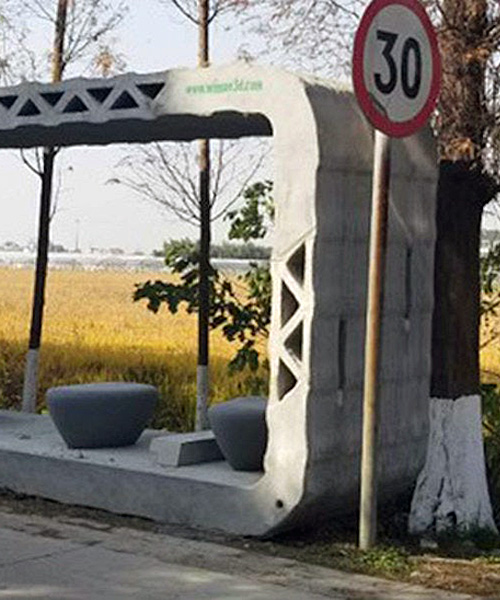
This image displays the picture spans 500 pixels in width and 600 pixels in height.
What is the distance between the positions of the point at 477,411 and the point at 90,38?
5838 mm

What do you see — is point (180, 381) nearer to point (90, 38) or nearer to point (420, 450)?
point (90, 38)

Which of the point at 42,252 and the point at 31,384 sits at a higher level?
the point at 42,252

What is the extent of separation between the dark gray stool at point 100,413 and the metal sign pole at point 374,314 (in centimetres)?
220

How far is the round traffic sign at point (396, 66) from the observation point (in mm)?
6199

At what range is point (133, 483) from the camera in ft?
23.6

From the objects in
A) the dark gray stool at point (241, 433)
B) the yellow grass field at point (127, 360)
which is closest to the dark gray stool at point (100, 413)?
the dark gray stool at point (241, 433)

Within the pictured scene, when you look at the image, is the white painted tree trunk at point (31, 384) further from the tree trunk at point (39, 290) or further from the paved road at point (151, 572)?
the paved road at point (151, 572)

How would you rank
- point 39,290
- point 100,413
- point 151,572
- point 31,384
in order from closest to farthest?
point 151,572
point 100,413
point 31,384
point 39,290

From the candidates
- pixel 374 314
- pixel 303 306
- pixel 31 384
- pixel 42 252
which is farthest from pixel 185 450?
pixel 42 252

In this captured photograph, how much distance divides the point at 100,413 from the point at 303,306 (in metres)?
1.99

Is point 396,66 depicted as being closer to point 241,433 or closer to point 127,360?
point 241,433

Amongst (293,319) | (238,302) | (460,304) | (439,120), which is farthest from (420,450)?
(238,302)

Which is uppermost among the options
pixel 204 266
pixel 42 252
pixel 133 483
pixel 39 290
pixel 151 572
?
pixel 42 252

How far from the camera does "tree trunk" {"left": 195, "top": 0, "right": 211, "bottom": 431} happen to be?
996 centimetres
